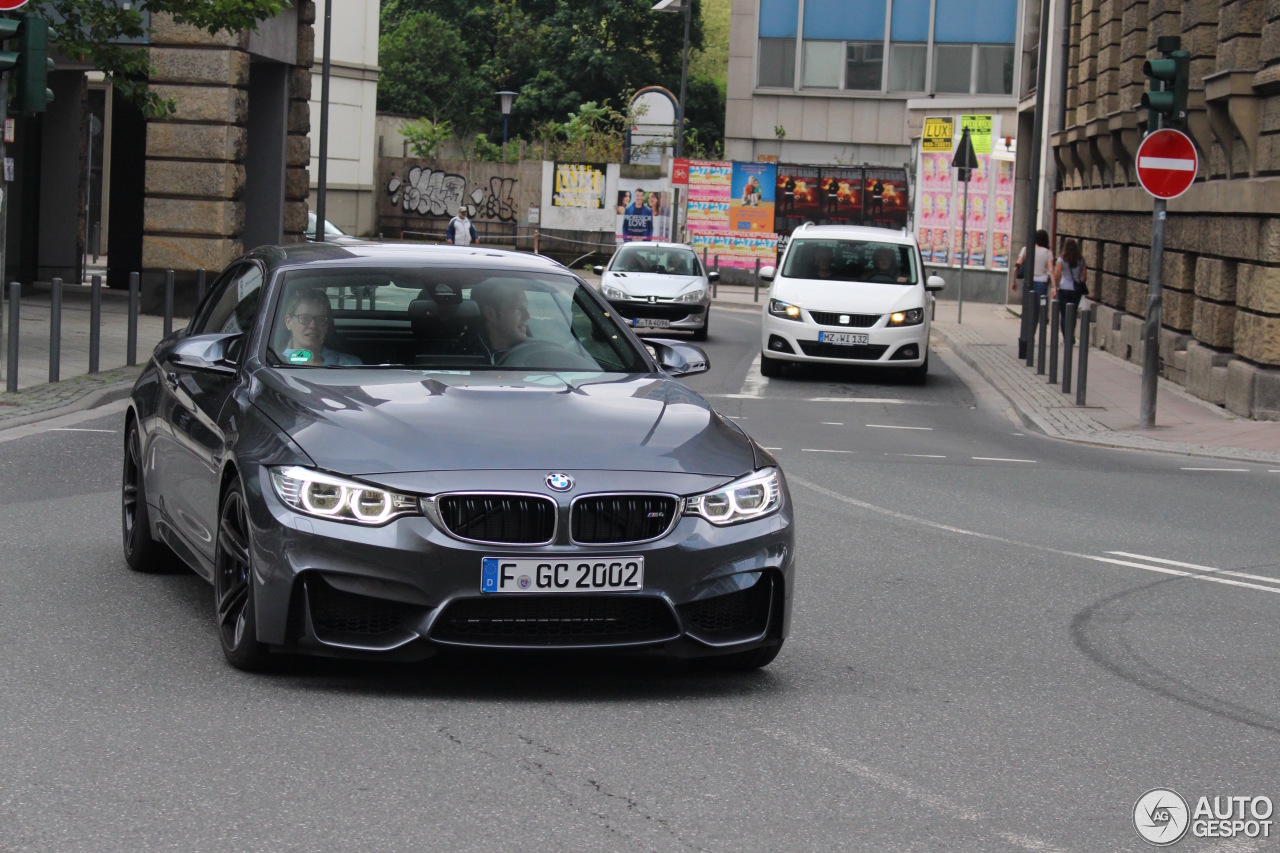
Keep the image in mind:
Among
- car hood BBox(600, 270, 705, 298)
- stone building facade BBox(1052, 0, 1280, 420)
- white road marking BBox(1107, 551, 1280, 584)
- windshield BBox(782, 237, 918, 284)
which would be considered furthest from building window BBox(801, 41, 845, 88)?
white road marking BBox(1107, 551, 1280, 584)

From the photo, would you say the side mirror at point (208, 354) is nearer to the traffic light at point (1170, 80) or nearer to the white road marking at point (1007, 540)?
the white road marking at point (1007, 540)

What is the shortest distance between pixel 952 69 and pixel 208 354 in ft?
184

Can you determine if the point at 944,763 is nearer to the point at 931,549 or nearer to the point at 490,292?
the point at 490,292

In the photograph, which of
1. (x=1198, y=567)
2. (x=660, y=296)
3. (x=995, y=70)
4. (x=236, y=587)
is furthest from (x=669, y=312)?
(x=995, y=70)

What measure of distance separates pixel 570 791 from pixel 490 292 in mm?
2712

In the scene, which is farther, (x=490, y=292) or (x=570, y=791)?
(x=490, y=292)

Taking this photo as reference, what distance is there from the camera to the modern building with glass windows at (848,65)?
5994 cm

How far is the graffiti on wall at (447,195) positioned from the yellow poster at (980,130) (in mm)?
18596

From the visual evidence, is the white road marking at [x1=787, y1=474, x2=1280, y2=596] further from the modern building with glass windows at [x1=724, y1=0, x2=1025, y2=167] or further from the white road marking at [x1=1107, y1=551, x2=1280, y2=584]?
the modern building with glass windows at [x1=724, y1=0, x2=1025, y2=167]

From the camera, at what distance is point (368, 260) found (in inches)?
283

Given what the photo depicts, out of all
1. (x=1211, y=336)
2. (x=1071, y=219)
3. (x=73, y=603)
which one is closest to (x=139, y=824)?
(x=73, y=603)

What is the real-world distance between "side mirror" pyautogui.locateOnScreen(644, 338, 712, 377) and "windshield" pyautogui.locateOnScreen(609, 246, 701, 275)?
21375 mm

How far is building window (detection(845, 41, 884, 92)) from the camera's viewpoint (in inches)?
2376

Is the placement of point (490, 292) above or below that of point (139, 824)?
above
